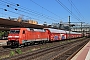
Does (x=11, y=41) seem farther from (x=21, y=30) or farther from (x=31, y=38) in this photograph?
(x=31, y=38)

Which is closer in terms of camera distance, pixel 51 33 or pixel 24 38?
pixel 24 38

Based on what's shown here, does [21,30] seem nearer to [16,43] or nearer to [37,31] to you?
[16,43]

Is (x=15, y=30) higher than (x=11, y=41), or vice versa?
(x=15, y=30)

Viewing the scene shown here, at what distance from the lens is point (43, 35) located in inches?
1427

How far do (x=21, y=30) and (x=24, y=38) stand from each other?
4.62ft

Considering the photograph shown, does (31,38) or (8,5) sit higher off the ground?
(8,5)

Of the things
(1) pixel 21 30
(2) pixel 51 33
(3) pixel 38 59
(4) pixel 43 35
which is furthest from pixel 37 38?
(3) pixel 38 59

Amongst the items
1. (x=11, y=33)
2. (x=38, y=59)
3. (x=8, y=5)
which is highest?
(x=8, y=5)

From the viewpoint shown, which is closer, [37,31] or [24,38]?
[24,38]

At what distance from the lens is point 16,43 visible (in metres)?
25.3

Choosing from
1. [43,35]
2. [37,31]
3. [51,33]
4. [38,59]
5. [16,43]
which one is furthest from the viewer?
[51,33]

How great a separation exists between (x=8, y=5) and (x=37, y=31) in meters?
11.3

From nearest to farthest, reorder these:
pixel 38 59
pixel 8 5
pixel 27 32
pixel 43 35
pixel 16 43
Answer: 1. pixel 38 59
2. pixel 8 5
3. pixel 16 43
4. pixel 27 32
5. pixel 43 35

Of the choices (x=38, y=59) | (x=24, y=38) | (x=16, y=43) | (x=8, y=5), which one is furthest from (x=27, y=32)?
(x=38, y=59)
